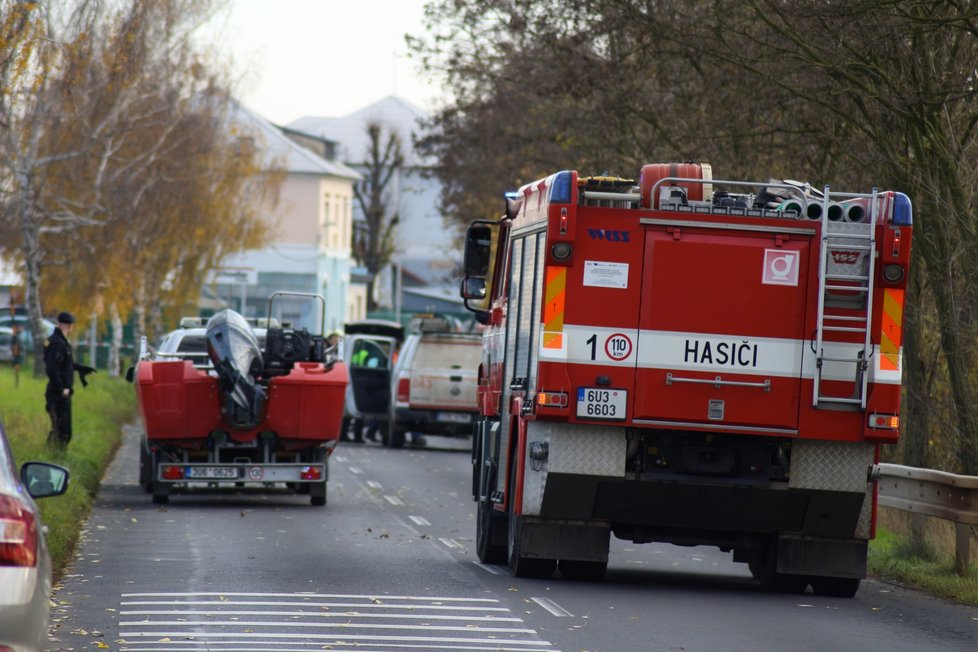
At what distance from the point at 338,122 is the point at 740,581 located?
10164cm

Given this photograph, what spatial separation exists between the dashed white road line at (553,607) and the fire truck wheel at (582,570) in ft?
4.52

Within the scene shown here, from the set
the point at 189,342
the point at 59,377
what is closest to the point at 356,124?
the point at 189,342

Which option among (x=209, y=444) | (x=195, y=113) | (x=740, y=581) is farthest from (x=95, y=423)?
(x=195, y=113)

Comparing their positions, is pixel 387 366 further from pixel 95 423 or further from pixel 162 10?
pixel 162 10

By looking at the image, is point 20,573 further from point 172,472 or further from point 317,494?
point 317,494

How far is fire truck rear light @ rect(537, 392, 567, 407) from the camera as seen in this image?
12.5 metres

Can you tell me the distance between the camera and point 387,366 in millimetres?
35625

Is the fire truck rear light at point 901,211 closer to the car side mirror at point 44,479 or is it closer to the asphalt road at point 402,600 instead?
the asphalt road at point 402,600

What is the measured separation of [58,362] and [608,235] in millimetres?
10867

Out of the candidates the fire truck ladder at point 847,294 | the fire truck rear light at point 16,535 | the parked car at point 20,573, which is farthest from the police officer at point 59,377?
the fire truck rear light at point 16,535

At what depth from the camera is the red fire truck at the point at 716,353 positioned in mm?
12492

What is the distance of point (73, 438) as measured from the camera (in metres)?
25.5

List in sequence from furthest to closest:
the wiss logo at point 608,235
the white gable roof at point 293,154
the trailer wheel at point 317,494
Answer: the white gable roof at point 293,154 → the trailer wheel at point 317,494 → the wiss logo at point 608,235

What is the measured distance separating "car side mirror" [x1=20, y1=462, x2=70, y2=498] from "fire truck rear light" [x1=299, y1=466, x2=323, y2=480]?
1235 cm
